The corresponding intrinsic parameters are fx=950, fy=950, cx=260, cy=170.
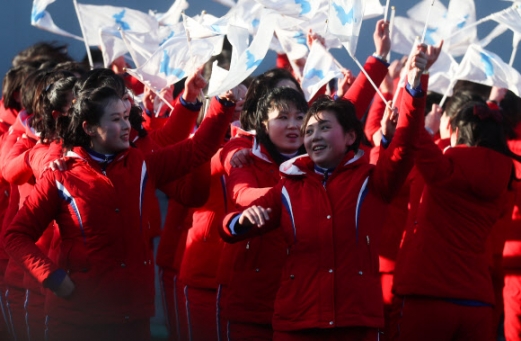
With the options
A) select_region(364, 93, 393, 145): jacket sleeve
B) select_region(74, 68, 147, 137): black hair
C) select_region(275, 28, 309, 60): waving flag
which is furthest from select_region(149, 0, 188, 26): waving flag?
select_region(74, 68, 147, 137): black hair

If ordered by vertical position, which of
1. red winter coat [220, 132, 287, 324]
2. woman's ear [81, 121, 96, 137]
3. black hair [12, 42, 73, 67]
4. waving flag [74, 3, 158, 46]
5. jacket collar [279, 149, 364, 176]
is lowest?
red winter coat [220, 132, 287, 324]

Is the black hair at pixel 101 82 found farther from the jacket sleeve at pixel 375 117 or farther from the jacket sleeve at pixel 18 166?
the jacket sleeve at pixel 375 117

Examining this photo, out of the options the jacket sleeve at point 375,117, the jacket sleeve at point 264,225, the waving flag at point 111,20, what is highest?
the waving flag at point 111,20

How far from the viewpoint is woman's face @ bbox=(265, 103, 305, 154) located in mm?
4723

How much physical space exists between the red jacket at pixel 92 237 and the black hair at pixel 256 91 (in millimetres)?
986

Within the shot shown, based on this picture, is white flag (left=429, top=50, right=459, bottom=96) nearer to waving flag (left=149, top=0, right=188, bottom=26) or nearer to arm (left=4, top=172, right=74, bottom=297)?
waving flag (left=149, top=0, right=188, bottom=26)

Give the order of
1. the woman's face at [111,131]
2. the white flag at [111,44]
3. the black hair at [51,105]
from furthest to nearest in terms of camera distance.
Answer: the white flag at [111,44] → the black hair at [51,105] → the woman's face at [111,131]

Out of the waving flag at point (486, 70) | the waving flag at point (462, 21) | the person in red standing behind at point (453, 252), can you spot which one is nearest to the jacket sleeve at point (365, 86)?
the person in red standing behind at point (453, 252)

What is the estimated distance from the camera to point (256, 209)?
3.91 metres

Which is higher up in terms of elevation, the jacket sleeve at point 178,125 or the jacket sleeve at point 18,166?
the jacket sleeve at point 178,125

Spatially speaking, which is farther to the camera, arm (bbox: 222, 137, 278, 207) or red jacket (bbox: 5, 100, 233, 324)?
arm (bbox: 222, 137, 278, 207)

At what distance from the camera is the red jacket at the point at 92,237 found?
163 inches

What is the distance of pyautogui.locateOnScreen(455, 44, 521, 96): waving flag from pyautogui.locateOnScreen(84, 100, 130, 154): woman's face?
276 cm

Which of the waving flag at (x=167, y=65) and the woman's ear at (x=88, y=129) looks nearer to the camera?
the woman's ear at (x=88, y=129)
